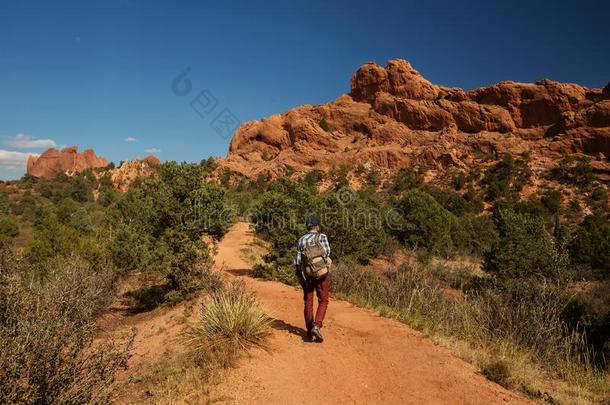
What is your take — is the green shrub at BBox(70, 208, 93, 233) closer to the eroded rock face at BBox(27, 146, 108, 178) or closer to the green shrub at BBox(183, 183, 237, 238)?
the green shrub at BBox(183, 183, 237, 238)

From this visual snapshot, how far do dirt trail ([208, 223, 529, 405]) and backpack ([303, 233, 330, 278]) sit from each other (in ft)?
3.48

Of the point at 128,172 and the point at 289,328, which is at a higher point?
the point at 128,172

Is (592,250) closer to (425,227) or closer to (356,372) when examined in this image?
(425,227)

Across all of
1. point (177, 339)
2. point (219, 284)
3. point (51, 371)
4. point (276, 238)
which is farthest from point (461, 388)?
point (276, 238)

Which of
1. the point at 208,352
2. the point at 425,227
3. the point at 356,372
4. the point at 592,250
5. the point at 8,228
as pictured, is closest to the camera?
the point at 356,372

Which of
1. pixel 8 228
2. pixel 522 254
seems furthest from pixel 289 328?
pixel 8 228

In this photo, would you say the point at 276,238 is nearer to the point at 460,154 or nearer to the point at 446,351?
the point at 446,351

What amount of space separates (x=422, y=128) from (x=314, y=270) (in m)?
61.7

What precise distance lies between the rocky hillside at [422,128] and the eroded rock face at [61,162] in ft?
163

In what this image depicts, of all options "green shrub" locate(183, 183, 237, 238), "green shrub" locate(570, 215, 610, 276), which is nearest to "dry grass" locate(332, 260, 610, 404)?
"green shrub" locate(183, 183, 237, 238)

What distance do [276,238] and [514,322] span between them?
24.0ft

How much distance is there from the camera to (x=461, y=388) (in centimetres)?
459

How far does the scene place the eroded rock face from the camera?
96.6 metres

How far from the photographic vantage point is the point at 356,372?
194 inches
